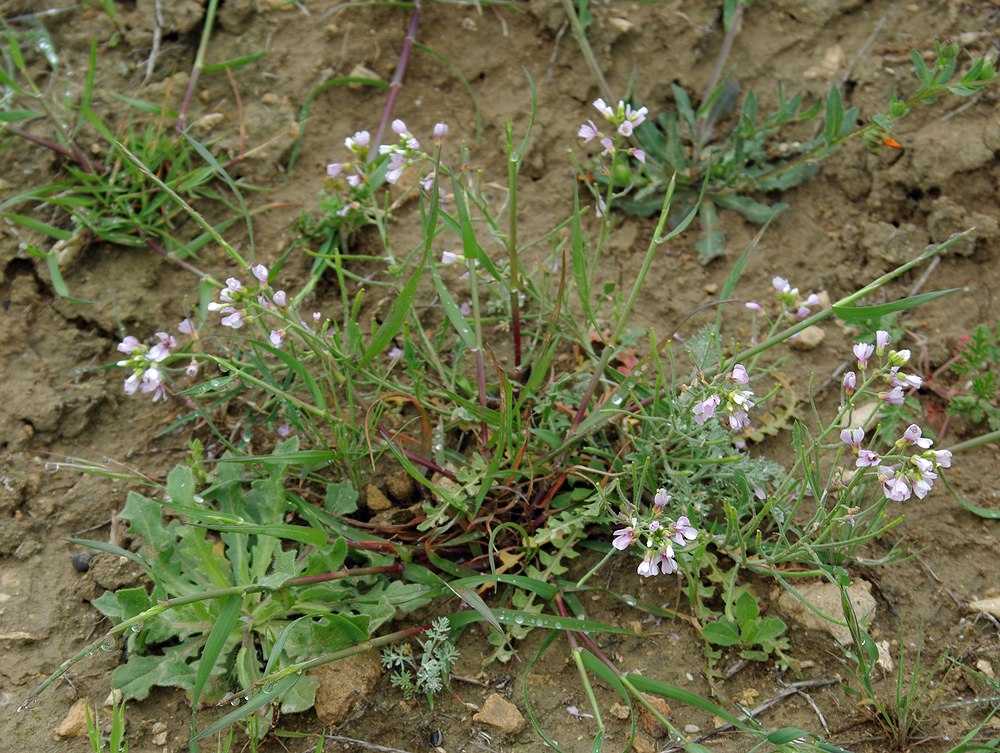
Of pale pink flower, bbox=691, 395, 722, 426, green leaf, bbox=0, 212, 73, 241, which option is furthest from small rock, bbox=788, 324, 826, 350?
green leaf, bbox=0, 212, 73, 241

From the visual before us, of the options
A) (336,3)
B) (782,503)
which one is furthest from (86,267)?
(782,503)

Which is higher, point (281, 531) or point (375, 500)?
point (281, 531)

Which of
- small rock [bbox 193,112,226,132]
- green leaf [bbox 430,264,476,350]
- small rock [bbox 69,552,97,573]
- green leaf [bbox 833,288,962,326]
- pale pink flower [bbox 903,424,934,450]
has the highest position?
green leaf [bbox 833,288,962,326]

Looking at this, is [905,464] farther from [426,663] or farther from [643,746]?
[426,663]

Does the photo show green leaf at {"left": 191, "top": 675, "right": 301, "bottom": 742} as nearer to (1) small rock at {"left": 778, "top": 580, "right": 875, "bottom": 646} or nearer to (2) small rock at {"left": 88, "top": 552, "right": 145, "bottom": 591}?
(2) small rock at {"left": 88, "top": 552, "right": 145, "bottom": 591}

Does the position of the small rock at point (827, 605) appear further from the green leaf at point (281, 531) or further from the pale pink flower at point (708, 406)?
the green leaf at point (281, 531)

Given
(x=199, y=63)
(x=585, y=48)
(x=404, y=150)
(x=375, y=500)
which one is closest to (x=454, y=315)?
(x=404, y=150)

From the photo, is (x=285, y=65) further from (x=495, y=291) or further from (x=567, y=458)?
(x=567, y=458)
